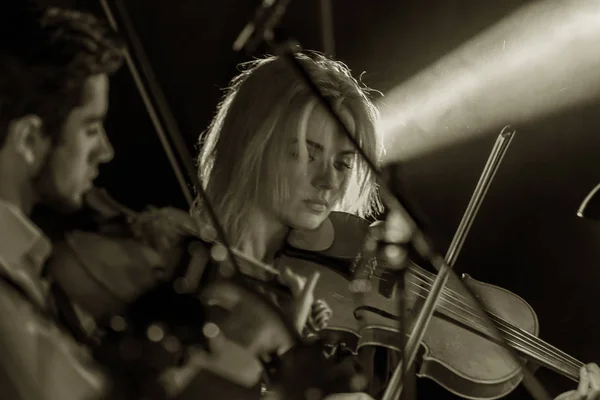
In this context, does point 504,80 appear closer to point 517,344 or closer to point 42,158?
point 517,344

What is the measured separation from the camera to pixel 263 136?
4.75 ft

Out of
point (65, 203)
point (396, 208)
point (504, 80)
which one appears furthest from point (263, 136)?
point (504, 80)

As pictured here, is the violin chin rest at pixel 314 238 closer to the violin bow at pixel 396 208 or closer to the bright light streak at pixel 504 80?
the violin bow at pixel 396 208

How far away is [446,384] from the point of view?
1.43 m

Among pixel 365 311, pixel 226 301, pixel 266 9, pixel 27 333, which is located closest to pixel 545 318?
pixel 365 311

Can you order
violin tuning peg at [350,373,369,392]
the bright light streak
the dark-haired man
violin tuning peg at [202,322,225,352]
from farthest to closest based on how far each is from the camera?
the bright light streak, violin tuning peg at [350,373,369,392], violin tuning peg at [202,322,225,352], the dark-haired man

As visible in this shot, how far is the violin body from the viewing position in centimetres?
138

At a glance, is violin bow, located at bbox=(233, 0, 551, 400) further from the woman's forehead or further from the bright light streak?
the bright light streak

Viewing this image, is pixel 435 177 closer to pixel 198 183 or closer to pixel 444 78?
pixel 444 78

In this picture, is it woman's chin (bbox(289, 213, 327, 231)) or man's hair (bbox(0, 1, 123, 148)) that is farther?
woman's chin (bbox(289, 213, 327, 231))

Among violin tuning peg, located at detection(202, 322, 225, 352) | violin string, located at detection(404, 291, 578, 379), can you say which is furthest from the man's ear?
violin string, located at detection(404, 291, 578, 379)

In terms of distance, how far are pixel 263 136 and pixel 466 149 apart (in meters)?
0.44

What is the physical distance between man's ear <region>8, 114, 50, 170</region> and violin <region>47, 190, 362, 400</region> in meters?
0.10

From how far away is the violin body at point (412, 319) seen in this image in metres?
1.38
